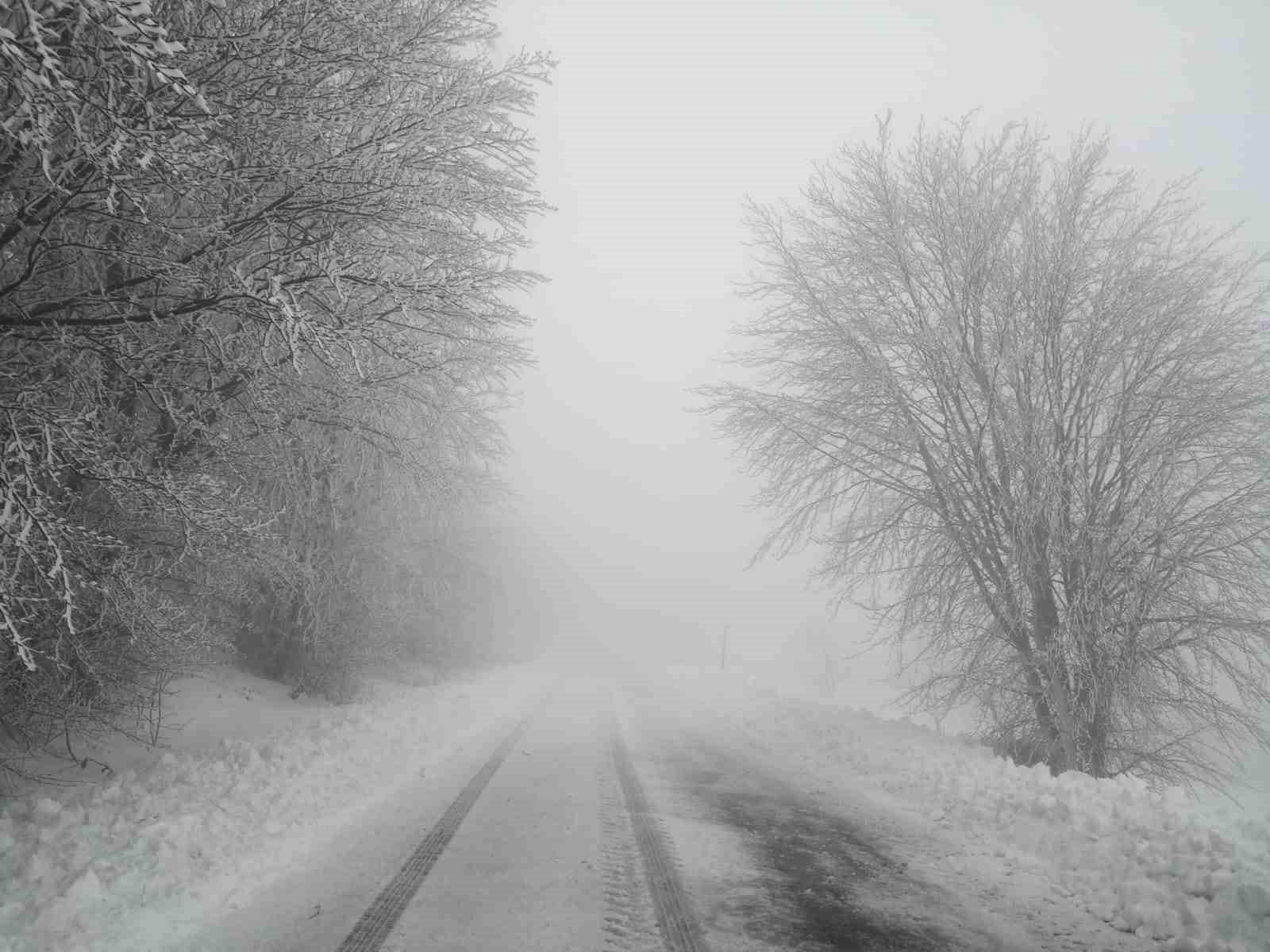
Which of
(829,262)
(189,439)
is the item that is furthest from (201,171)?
(829,262)

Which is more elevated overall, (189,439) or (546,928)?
(189,439)

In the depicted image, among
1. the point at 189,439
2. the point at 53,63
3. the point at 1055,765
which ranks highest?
the point at 53,63

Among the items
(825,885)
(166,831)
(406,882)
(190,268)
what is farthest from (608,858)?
(190,268)

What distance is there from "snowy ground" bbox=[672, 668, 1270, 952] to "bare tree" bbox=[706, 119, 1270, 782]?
1435 millimetres

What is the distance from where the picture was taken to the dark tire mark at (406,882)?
4.25m

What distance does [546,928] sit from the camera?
4.48m

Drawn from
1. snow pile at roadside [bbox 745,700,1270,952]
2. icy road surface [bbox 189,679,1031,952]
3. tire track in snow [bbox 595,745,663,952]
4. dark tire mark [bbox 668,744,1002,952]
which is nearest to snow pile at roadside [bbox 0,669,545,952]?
icy road surface [bbox 189,679,1031,952]

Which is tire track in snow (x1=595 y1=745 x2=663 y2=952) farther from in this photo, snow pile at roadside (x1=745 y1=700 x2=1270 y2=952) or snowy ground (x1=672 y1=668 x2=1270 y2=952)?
snow pile at roadside (x1=745 y1=700 x2=1270 y2=952)

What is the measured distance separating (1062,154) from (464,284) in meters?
11.1

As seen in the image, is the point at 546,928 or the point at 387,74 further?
the point at 387,74

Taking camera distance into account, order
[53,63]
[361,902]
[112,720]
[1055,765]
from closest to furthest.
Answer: [53,63]
[361,902]
[112,720]
[1055,765]

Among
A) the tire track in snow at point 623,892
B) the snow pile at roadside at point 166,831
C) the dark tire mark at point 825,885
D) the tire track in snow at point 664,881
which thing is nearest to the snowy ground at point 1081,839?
the dark tire mark at point 825,885

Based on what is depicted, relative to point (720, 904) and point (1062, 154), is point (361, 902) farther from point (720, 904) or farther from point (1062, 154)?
point (1062, 154)

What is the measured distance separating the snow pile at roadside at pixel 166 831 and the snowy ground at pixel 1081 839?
630cm
